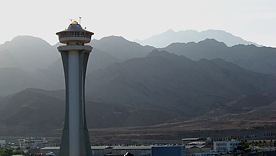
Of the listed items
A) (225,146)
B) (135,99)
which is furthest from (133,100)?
(225,146)

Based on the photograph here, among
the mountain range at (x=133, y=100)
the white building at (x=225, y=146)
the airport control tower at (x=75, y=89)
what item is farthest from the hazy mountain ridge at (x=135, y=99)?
the airport control tower at (x=75, y=89)

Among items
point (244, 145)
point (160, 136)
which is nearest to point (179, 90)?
point (160, 136)

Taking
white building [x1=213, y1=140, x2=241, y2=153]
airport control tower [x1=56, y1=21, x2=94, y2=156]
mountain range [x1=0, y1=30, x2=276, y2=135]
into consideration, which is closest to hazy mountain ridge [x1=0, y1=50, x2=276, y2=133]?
mountain range [x1=0, y1=30, x2=276, y2=135]

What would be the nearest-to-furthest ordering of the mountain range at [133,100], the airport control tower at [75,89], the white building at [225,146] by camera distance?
1. the airport control tower at [75,89]
2. the white building at [225,146]
3. the mountain range at [133,100]

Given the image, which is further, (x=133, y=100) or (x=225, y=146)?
(x=133, y=100)

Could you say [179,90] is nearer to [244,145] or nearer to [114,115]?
[114,115]

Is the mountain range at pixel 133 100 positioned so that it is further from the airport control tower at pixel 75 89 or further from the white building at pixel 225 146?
the airport control tower at pixel 75 89

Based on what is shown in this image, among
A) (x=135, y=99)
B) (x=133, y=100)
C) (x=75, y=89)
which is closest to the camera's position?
(x=75, y=89)

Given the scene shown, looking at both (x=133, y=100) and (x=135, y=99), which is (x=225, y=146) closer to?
(x=133, y=100)
